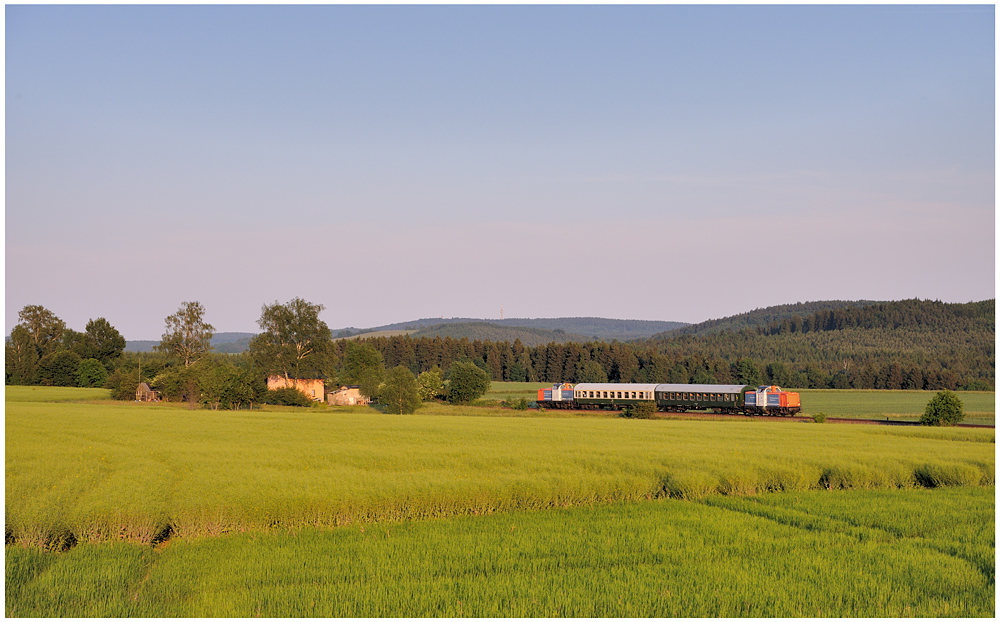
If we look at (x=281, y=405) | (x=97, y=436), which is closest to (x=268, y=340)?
(x=281, y=405)

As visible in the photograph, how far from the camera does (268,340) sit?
78875 mm

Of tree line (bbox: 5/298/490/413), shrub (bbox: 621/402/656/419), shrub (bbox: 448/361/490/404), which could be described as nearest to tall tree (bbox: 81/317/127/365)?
tree line (bbox: 5/298/490/413)

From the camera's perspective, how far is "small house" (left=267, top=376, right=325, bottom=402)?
79.4 m

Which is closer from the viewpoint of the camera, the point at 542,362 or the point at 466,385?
the point at 466,385

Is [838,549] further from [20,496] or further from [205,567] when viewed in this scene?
[20,496]

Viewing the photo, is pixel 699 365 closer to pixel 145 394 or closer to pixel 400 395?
pixel 400 395

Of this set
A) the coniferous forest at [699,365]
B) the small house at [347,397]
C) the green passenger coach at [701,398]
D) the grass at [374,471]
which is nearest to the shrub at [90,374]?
the small house at [347,397]

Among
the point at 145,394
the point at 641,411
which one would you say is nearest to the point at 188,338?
the point at 145,394

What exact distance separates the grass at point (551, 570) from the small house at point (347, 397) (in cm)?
7150

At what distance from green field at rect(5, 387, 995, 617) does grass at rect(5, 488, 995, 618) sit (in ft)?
0.17

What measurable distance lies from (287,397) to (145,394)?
16.5 meters

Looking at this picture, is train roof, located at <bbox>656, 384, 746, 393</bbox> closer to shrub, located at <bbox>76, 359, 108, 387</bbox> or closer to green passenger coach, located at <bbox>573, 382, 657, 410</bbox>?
green passenger coach, located at <bbox>573, 382, 657, 410</bbox>

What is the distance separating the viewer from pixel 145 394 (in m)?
76.9

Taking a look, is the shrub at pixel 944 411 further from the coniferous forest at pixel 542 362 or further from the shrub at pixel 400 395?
the shrub at pixel 400 395
